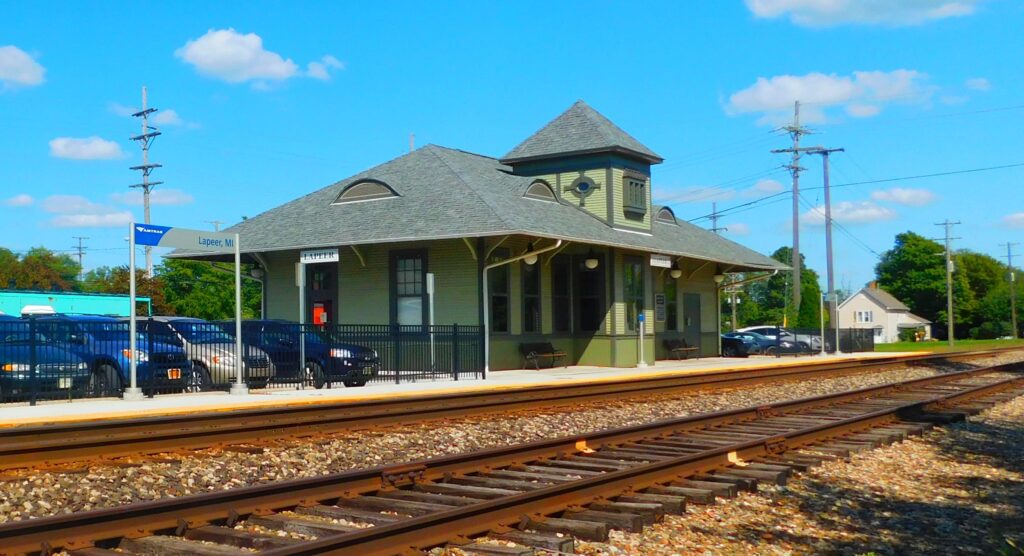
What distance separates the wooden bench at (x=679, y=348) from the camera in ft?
114

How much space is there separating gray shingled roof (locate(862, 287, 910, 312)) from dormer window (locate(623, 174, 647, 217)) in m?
88.3

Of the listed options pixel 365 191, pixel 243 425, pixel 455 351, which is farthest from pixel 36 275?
pixel 243 425

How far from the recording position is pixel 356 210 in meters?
29.5

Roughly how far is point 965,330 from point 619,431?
10645 cm

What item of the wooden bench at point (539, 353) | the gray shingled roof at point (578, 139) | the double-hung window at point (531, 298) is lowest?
the wooden bench at point (539, 353)

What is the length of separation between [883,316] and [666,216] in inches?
3319

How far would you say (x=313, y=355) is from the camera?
21.6 metres

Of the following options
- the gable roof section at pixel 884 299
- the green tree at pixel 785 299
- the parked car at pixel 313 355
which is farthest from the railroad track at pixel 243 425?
the gable roof section at pixel 884 299

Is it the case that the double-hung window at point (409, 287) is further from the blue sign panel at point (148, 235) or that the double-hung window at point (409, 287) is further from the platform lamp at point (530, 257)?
the blue sign panel at point (148, 235)

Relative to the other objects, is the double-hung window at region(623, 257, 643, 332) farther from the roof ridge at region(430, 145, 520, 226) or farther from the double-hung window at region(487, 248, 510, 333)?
the roof ridge at region(430, 145, 520, 226)

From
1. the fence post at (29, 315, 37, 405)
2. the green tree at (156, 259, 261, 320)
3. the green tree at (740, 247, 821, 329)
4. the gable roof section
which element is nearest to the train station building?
the fence post at (29, 315, 37, 405)

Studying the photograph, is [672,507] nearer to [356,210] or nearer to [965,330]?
[356,210]

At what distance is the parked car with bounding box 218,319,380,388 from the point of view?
20750 mm

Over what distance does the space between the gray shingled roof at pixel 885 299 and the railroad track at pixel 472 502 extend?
107 meters
